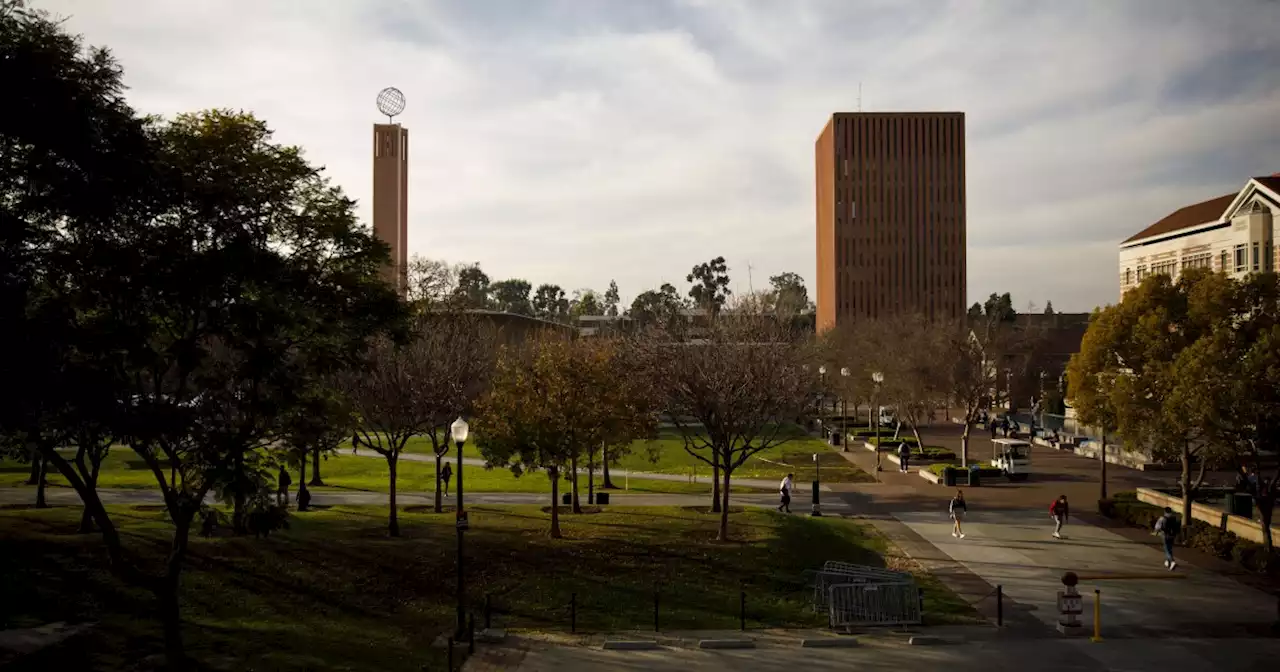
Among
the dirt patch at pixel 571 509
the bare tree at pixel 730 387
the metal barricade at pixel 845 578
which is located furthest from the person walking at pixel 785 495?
the metal barricade at pixel 845 578

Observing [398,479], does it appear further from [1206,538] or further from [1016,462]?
[1206,538]

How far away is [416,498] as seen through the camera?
37469 mm

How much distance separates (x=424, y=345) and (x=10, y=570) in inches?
605

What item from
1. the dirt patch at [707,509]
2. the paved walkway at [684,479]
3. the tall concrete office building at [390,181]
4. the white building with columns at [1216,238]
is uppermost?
the tall concrete office building at [390,181]

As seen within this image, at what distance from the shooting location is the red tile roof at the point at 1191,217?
259ft

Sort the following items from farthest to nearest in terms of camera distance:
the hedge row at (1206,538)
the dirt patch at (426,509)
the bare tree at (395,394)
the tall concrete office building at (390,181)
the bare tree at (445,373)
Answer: the tall concrete office building at (390,181), the dirt patch at (426,509), the bare tree at (445,373), the bare tree at (395,394), the hedge row at (1206,538)

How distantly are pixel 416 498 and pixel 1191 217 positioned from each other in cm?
7675

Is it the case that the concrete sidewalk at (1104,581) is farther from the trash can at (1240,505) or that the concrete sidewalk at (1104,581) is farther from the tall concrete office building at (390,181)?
the tall concrete office building at (390,181)

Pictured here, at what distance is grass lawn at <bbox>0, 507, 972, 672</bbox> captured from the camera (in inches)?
710

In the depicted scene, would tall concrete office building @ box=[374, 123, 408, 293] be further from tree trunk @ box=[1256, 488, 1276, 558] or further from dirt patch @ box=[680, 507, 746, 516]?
tree trunk @ box=[1256, 488, 1276, 558]

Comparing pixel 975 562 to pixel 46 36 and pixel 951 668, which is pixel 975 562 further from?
pixel 46 36

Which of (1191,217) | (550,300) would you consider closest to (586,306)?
(550,300)

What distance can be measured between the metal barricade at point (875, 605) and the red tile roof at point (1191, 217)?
231 feet

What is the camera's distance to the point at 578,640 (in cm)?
1877
